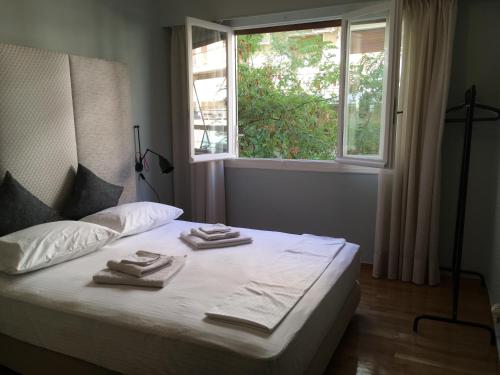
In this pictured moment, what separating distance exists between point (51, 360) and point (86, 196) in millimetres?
1352

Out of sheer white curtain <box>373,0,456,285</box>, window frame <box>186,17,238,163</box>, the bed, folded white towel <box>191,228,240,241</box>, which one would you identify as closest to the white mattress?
the bed

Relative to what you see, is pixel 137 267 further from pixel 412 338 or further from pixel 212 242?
pixel 412 338

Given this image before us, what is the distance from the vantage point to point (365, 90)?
3361 mm

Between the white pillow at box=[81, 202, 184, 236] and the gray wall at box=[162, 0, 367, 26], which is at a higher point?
the gray wall at box=[162, 0, 367, 26]

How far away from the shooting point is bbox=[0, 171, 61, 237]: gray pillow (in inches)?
98.7

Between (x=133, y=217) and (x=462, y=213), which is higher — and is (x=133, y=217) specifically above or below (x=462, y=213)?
below

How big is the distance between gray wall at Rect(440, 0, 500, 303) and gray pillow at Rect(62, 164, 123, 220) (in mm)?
2675

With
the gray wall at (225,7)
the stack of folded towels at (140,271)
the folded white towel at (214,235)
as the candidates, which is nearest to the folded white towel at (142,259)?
the stack of folded towels at (140,271)

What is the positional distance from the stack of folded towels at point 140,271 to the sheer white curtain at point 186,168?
1.85m

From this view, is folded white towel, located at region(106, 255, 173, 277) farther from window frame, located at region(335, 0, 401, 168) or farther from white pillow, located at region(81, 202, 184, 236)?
window frame, located at region(335, 0, 401, 168)

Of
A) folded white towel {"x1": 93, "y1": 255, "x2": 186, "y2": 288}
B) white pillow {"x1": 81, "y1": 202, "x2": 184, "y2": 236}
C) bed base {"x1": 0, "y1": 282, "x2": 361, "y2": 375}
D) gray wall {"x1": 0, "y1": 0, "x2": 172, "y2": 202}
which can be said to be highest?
gray wall {"x1": 0, "y1": 0, "x2": 172, "y2": 202}

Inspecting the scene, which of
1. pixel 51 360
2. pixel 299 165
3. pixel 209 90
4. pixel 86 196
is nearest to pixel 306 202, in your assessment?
pixel 299 165

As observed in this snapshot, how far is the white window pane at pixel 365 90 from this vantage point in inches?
128

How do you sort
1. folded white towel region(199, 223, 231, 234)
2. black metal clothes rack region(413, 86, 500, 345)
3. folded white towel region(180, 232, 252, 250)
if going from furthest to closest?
folded white towel region(199, 223, 231, 234) < folded white towel region(180, 232, 252, 250) < black metal clothes rack region(413, 86, 500, 345)
